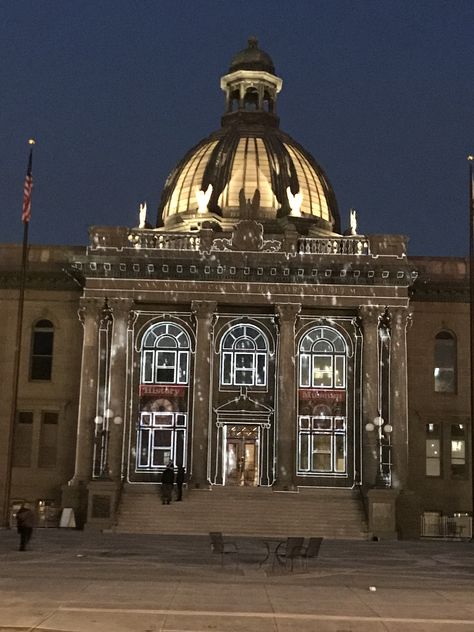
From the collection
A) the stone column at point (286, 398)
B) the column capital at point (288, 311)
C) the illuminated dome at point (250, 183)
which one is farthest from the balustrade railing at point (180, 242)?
the illuminated dome at point (250, 183)

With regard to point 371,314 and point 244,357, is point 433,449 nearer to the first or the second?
point 371,314

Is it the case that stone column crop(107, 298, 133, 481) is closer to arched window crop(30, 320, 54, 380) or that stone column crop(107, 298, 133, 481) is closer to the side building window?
arched window crop(30, 320, 54, 380)

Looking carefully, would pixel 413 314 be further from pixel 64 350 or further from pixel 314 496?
pixel 64 350

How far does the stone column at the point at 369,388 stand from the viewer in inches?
1770

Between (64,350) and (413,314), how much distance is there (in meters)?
17.0

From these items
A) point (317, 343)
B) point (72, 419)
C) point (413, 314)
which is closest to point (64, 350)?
point (72, 419)

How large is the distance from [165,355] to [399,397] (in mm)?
10963

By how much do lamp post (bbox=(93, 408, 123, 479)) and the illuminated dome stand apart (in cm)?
1307

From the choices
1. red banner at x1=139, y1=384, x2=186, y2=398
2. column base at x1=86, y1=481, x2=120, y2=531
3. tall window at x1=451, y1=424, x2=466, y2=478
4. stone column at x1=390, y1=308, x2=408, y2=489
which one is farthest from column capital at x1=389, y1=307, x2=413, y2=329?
column base at x1=86, y1=481, x2=120, y2=531

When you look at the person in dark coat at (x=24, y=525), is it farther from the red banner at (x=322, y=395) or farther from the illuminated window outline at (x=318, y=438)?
the red banner at (x=322, y=395)

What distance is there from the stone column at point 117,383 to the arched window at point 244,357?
4.75 metres

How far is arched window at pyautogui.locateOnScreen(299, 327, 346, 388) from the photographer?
47625 millimetres

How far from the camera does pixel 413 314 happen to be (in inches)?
1957

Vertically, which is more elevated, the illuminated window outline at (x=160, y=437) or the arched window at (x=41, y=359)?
the arched window at (x=41, y=359)
